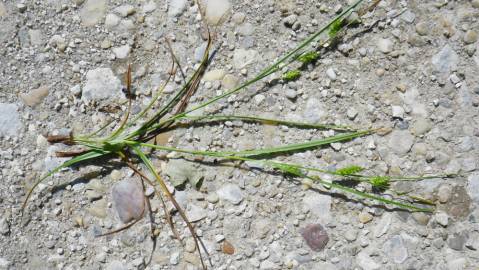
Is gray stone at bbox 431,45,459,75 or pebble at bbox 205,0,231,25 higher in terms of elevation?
pebble at bbox 205,0,231,25

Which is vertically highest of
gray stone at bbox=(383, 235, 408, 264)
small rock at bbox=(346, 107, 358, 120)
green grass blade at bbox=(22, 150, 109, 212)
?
green grass blade at bbox=(22, 150, 109, 212)

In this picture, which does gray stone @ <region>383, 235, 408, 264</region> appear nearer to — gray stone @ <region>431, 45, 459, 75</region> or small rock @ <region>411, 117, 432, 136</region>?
small rock @ <region>411, 117, 432, 136</region>

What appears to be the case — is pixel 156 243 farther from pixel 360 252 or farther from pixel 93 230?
pixel 360 252

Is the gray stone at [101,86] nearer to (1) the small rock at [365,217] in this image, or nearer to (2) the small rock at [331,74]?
(2) the small rock at [331,74]

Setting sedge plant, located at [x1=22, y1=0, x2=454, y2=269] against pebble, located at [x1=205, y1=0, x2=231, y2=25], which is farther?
pebble, located at [x1=205, y1=0, x2=231, y2=25]

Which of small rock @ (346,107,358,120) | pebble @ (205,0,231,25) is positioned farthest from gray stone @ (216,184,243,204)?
pebble @ (205,0,231,25)

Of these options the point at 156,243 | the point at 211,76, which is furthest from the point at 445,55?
the point at 156,243

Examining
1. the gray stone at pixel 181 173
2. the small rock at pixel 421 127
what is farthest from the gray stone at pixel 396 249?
the gray stone at pixel 181 173
